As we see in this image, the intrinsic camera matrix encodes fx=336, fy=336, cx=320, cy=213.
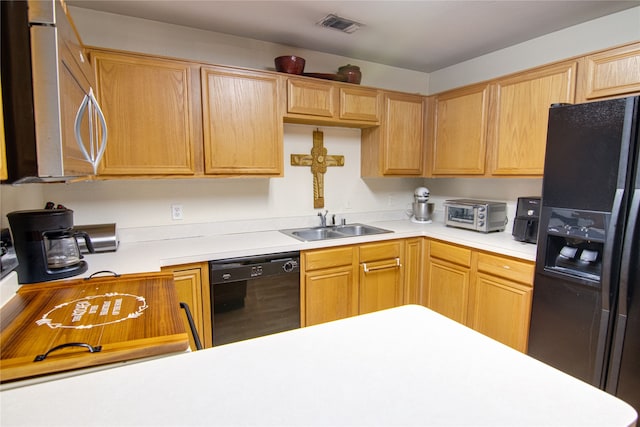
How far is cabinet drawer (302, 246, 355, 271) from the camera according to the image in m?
2.42

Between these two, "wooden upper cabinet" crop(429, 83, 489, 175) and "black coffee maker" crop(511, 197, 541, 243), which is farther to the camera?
"wooden upper cabinet" crop(429, 83, 489, 175)

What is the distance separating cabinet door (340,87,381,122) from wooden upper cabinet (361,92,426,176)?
3.8 inches

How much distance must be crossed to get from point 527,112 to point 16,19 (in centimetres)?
268

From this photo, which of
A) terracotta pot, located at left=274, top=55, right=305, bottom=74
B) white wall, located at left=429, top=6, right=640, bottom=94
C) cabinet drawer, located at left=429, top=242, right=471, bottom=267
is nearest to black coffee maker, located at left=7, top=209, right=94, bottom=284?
terracotta pot, located at left=274, top=55, right=305, bottom=74

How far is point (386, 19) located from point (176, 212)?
6.71ft

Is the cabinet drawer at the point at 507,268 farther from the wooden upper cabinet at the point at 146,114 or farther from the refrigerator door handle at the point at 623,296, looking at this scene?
the wooden upper cabinet at the point at 146,114

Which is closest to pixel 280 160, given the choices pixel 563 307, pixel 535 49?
pixel 563 307

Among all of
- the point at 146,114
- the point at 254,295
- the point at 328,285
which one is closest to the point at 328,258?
the point at 328,285

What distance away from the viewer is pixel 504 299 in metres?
2.31

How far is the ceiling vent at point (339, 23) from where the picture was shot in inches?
89.4

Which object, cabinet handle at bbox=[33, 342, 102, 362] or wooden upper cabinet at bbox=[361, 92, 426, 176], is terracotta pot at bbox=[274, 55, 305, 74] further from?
cabinet handle at bbox=[33, 342, 102, 362]

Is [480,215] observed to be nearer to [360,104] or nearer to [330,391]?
[360,104]

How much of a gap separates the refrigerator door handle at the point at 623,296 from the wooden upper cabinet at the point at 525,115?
0.77 m

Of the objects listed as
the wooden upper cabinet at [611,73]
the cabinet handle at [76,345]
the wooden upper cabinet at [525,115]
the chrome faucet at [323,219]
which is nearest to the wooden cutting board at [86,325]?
the cabinet handle at [76,345]
